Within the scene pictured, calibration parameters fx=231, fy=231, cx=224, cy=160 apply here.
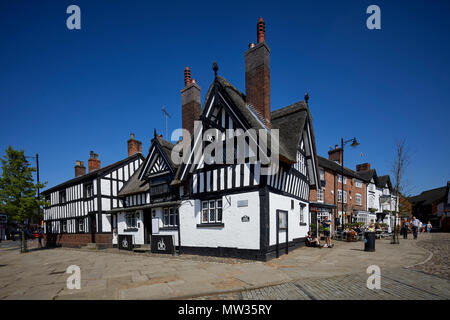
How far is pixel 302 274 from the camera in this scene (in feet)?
24.1

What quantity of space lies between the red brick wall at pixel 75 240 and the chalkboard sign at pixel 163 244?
811 cm

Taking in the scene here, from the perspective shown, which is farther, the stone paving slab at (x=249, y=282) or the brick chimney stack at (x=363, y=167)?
the brick chimney stack at (x=363, y=167)

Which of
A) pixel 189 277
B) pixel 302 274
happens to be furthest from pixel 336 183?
pixel 189 277

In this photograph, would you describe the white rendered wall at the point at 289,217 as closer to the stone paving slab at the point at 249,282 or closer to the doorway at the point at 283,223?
the doorway at the point at 283,223

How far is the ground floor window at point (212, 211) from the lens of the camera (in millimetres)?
11859

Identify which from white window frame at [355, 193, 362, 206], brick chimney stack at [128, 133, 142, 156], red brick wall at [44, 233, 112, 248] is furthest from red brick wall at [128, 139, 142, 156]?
white window frame at [355, 193, 362, 206]

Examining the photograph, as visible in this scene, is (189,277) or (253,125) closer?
(189,277)

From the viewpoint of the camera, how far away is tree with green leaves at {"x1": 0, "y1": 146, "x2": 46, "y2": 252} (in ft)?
61.8

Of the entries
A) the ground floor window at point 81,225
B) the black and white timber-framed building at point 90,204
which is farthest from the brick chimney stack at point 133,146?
the ground floor window at point 81,225

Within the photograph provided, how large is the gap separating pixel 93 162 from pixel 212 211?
20879mm
